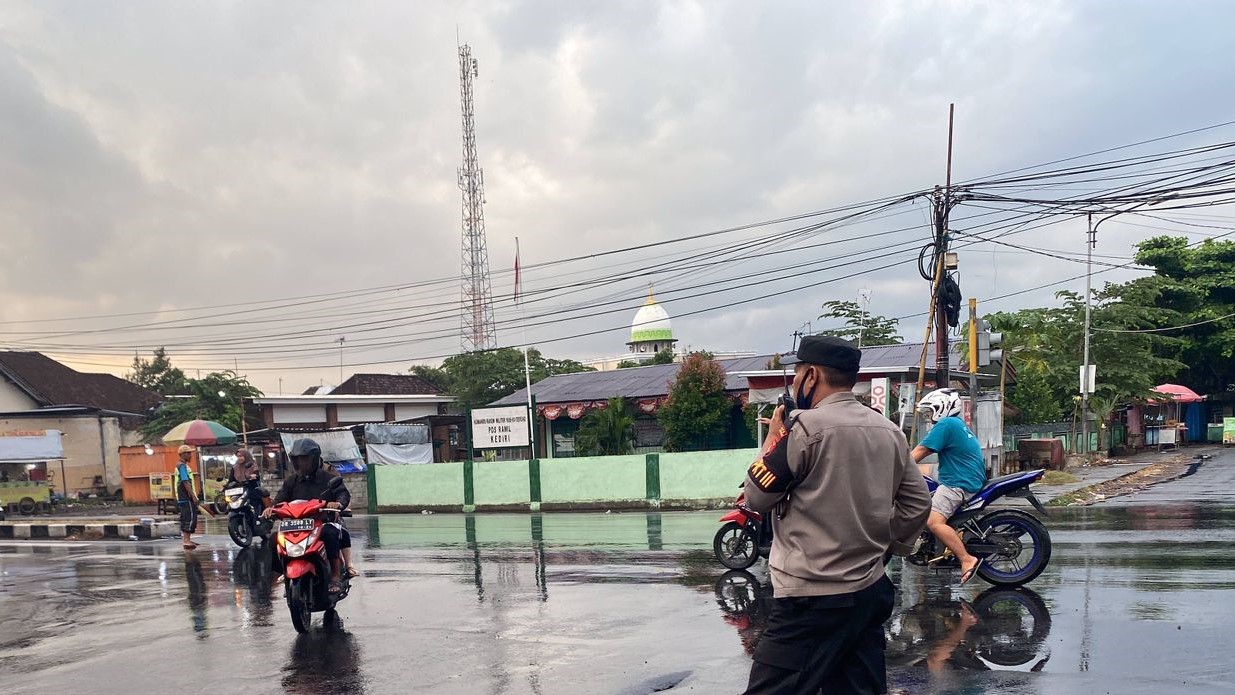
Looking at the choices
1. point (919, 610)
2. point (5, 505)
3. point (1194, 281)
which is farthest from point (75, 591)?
point (1194, 281)

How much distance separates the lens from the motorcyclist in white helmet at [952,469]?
29.5ft

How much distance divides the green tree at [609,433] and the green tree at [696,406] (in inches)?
55.5

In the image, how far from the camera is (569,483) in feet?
79.6

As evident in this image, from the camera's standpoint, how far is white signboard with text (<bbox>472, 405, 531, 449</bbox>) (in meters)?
27.1

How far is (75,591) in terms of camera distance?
12297 mm

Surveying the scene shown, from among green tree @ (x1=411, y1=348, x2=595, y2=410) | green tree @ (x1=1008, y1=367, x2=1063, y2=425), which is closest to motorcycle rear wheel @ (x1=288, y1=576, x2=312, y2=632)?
green tree @ (x1=1008, y1=367, x2=1063, y2=425)

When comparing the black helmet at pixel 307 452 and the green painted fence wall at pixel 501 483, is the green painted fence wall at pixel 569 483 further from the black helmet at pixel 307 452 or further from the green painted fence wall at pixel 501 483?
the black helmet at pixel 307 452

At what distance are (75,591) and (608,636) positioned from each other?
7.54m

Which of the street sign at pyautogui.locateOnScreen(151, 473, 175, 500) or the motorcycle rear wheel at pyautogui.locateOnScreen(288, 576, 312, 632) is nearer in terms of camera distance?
the motorcycle rear wheel at pyautogui.locateOnScreen(288, 576, 312, 632)

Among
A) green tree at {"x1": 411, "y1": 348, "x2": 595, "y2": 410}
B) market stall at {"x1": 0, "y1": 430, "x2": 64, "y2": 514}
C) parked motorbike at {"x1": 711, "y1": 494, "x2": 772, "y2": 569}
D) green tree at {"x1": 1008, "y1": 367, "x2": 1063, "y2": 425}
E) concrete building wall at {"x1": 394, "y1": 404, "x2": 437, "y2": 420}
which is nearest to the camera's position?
parked motorbike at {"x1": 711, "y1": 494, "x2": 772, "y2": 569}

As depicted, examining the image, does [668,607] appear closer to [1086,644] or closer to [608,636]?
[608,636]

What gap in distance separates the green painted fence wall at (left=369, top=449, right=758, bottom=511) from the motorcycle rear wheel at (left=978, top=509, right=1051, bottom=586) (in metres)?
11.0

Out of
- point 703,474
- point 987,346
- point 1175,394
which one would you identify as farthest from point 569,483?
point 1175,394

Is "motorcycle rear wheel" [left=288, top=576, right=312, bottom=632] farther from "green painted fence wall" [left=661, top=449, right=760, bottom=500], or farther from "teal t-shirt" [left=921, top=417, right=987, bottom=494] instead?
"green painted fence wall" [left=661, top=449, right=760, bottom=500]
